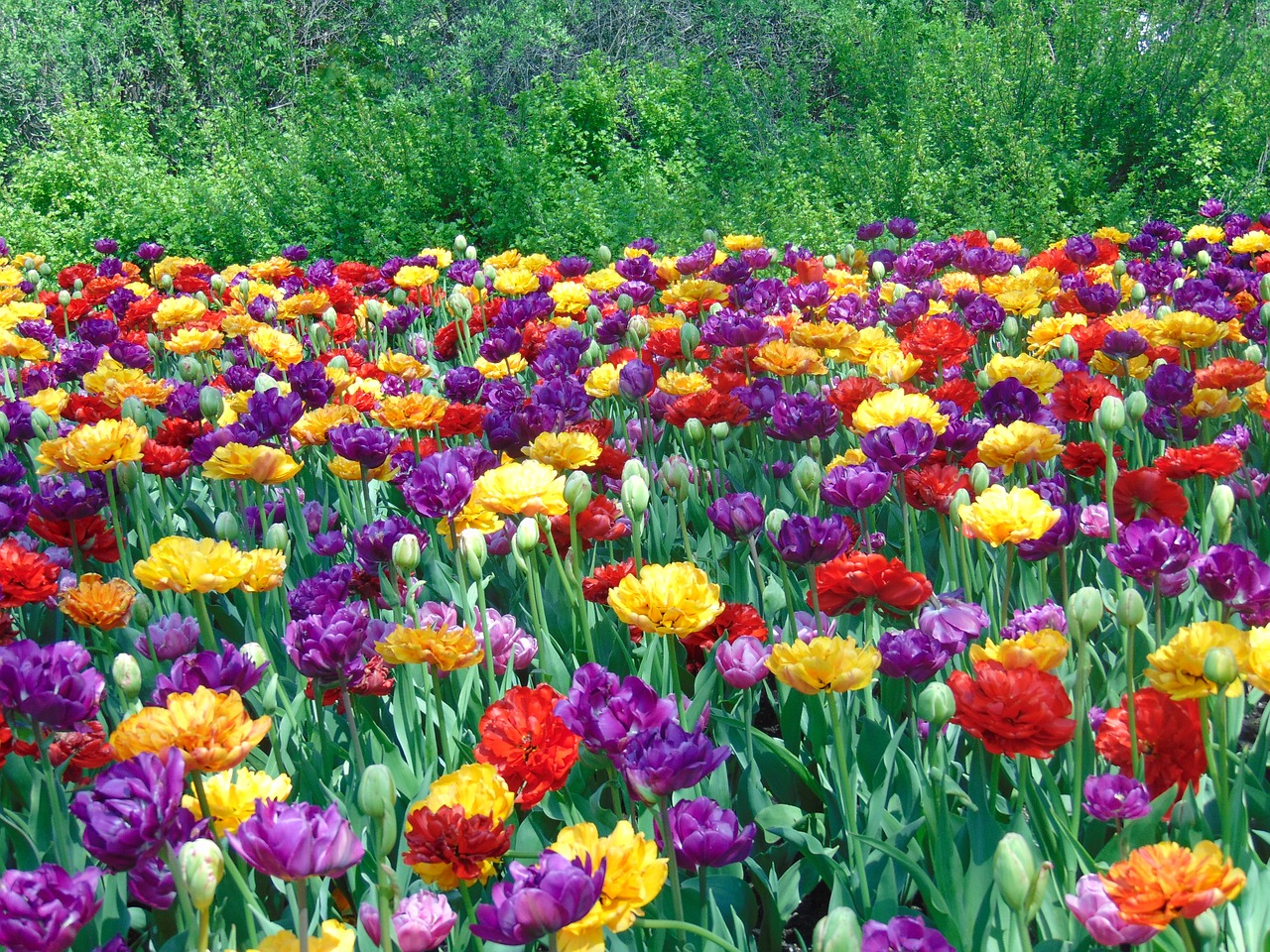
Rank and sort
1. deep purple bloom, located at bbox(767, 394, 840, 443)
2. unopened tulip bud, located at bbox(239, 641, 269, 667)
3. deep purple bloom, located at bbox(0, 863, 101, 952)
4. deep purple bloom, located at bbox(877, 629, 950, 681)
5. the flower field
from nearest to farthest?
deep purple bloom, located at bbox(0, 863, 101, 952) < the flower field < deep purple bloom, located at bbox(877, 629, 950, 681) < unopened tulip bud, located at bbox(239, 641, 269, 667) < deep purple bloom, located at bbox(767, 394, 840, 443)

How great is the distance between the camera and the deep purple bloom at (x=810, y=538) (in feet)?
5.96

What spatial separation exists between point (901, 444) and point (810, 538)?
1.30ft

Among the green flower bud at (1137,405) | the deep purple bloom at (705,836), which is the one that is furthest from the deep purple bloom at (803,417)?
the deep purple bloom at (705,836)

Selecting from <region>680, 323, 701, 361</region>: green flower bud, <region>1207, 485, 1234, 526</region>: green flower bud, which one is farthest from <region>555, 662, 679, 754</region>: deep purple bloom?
<region>680, 323, 701, 361</region>: green flower bud

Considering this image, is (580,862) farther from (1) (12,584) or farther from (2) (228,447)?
(2) (228,447)

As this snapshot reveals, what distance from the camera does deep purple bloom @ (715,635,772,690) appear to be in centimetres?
167

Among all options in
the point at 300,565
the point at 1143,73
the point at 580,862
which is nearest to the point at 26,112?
the point at 1143,73

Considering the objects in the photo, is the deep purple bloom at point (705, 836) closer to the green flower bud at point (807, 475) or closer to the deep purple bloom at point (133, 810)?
the deep purple bloom at point (133, 810)

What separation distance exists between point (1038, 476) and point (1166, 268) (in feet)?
5.63

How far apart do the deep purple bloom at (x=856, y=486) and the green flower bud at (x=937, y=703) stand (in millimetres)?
612

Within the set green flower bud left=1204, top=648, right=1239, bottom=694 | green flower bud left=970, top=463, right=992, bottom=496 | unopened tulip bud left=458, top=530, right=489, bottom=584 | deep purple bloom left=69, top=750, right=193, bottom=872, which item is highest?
green flower bud left=1204, top=648, right=1239, bottom=694

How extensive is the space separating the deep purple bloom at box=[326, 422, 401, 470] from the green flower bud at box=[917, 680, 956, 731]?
138 cm

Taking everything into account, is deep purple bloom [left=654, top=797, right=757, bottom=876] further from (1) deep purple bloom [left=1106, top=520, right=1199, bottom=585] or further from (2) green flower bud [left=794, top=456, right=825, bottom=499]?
(2) green flower bud [left=794, top=456, right=825, bottom=499]

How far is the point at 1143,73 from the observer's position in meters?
7.50
